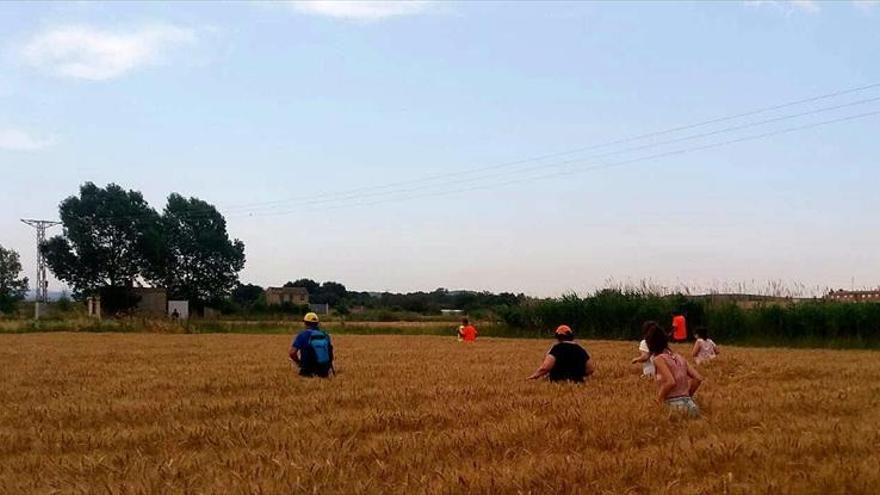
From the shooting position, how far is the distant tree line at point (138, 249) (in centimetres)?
8812

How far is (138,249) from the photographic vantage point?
91.1 meters

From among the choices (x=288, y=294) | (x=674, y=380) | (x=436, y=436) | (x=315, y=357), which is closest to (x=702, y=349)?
(x=315, y=357)

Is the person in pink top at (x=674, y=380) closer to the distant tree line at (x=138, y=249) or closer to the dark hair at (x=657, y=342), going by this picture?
the dark hair at (x=657, y=342)

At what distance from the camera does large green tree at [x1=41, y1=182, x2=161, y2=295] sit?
8800cm

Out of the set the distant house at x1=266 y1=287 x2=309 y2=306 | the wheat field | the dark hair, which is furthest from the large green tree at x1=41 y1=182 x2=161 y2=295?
the dark hair

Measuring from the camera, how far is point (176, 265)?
311 ft

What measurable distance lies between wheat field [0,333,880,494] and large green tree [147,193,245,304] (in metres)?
81.0

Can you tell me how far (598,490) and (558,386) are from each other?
7910 millimetres

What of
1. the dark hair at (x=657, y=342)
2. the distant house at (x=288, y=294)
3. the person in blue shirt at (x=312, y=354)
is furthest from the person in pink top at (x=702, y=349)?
the distant house at (x=288, y=294)

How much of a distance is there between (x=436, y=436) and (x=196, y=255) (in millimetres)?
91208

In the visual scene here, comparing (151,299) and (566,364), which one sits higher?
(151,299)

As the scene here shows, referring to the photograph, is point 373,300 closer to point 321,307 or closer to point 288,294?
point 321,307

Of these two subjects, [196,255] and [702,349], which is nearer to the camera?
[702,349]

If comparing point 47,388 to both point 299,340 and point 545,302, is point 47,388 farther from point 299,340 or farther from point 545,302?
point 545,302
